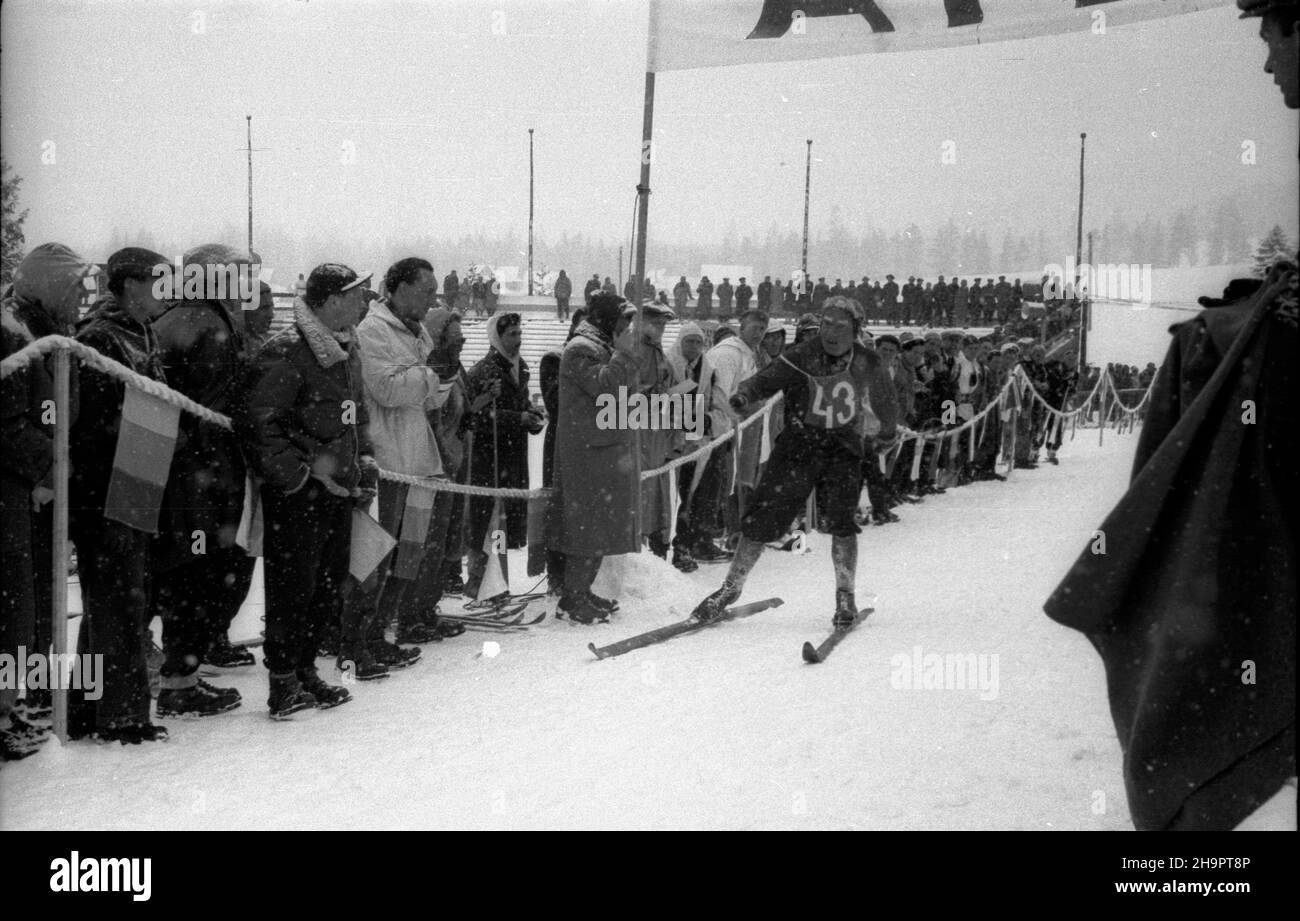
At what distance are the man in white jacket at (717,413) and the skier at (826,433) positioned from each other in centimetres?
262

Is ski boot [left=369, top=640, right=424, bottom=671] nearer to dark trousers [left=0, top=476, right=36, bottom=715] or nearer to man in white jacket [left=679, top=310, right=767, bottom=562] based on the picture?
dark trousers [left=0, top=476, right=36, bottom=715]

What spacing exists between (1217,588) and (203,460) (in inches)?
157

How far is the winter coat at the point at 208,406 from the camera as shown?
4.80 metres

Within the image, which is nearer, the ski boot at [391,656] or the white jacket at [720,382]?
the ski boot at [391,656]

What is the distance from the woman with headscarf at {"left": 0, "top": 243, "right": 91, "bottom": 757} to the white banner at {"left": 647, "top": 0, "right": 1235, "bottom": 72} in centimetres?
320

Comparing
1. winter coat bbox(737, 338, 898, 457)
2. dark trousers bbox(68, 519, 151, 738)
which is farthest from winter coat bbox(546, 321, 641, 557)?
dark trousers bbox(68, 519, 151, 738)

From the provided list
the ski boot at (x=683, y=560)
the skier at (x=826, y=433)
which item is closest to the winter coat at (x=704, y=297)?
the ski boot at (x=683, y=560)

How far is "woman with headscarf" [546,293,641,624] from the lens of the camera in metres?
6.98

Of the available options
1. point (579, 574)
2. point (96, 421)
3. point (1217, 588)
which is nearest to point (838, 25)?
point (579, 574)

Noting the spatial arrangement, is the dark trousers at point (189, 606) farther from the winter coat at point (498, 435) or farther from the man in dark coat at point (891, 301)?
the man in dark coat at point (891, 301)

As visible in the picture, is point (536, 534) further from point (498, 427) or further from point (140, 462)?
point (140, 462)

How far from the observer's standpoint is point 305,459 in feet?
15.8
